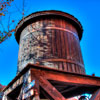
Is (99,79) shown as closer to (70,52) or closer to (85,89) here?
(85,89)

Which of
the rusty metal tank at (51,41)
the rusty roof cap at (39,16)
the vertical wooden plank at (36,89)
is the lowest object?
the vertical wooden plank at (36,89)

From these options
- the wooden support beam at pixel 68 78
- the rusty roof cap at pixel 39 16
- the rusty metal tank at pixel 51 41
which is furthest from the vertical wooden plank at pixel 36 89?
the rusty roof cap at pixel 39 16

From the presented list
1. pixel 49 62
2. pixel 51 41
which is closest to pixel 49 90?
pixel 49 62

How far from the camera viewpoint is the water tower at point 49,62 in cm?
342

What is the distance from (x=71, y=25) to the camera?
6.71m

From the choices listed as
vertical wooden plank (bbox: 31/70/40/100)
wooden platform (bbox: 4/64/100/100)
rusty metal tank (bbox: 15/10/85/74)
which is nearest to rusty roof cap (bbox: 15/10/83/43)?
rusty metal tank (bbox: 15/10/85/74)

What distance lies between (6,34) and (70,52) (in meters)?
3.81

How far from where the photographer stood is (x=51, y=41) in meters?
5.62

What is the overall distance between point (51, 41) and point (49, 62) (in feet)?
3.41

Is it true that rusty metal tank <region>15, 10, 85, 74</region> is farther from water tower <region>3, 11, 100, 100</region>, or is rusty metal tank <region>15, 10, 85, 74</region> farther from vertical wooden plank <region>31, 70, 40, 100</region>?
vertical wooden plank <region>31, 70, 40, 100</region>

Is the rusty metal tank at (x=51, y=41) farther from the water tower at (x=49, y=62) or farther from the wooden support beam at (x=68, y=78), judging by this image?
the wooden support beam at (x=68, y=78)

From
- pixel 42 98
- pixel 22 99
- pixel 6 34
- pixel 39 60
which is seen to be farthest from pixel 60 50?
pixel 6 34

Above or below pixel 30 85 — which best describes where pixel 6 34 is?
above

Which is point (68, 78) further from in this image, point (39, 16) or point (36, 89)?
point (39, 16)
